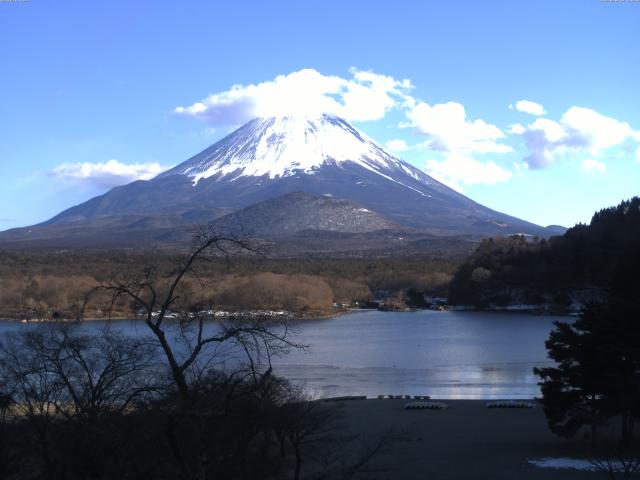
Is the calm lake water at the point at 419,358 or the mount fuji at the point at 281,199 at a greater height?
the mount fuji at the point at 281,199

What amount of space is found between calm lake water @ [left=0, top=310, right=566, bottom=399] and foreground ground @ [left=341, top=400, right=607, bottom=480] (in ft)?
7.29

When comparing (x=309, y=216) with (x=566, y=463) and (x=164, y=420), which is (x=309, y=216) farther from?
(x=164, y=420)

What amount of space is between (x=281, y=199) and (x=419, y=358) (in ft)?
348

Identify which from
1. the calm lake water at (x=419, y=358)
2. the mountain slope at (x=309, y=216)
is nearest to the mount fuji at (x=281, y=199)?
the mountain slope at (x=309, y=216)

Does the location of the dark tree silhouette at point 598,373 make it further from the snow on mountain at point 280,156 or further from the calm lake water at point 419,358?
the snow on mountain at point 280,156

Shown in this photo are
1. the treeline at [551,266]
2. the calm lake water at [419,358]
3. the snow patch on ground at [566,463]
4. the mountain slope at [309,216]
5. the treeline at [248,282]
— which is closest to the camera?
the snow patch on ground at [566,463]

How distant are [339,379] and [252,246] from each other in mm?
20289

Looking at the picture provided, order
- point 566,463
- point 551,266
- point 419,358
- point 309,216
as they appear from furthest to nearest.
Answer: point 309,216 < point 551,266 < point 419,358 < point 566,463

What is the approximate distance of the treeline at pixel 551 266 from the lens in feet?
187

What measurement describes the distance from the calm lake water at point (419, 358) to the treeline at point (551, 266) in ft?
28.3

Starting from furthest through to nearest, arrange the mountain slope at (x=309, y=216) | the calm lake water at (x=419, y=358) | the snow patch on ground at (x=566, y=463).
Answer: the mountain slope at (x=309, y=216), the calm lake water at (x=419, y=358), the snow patch on ground at (x=566, y=463)

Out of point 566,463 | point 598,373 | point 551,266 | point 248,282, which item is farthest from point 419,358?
point 551,266

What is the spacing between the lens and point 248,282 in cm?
5769

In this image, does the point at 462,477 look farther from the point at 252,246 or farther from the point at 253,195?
the point at 253,195
